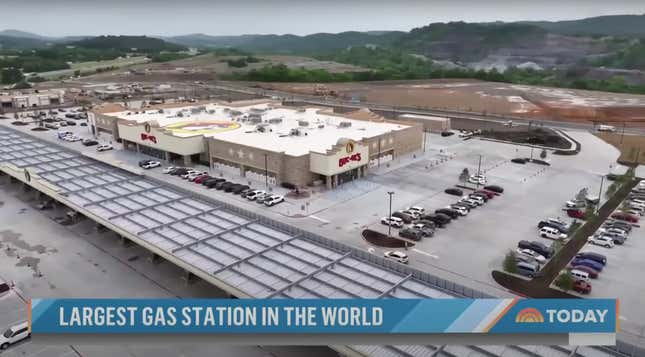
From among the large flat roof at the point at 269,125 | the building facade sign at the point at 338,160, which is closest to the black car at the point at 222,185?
the large flat roof at the point at 269,125

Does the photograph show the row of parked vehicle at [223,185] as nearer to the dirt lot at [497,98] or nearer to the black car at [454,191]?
the black car at [454,191]

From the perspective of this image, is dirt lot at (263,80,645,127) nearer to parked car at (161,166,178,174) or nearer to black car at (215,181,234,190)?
parked car at (161,166,178,174)

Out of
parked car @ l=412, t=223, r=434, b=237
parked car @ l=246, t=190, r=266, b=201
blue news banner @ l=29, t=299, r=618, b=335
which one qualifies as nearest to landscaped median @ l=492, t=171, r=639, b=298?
parked car @ l=412, t=223, r=434, b=237

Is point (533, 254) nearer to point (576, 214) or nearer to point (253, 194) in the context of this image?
point (576, 214)

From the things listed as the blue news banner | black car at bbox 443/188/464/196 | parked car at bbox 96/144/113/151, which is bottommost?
black car at bbox 443/188/464/196

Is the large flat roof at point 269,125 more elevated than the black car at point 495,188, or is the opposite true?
the large flat roof at point 269,125

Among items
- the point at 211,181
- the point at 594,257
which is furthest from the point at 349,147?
the point at 594,257
